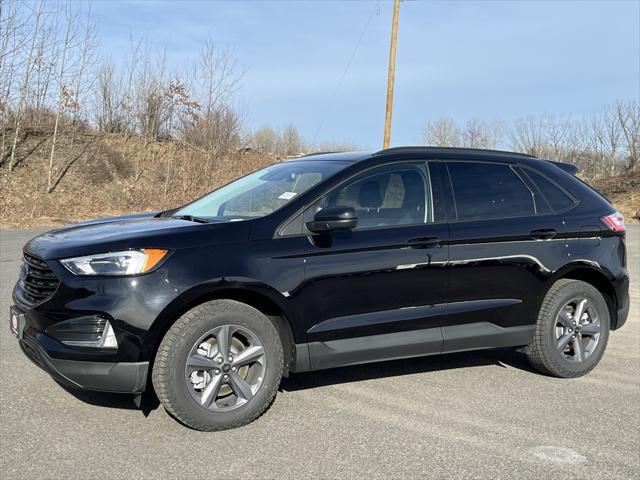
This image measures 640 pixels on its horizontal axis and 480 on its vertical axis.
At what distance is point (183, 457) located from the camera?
340 cm

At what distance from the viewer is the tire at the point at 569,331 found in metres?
4.89

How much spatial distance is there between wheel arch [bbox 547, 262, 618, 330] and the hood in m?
2.72

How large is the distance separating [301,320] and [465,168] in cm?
186

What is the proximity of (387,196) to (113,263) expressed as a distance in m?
1.96

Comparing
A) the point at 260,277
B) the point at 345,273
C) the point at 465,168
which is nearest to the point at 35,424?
the point at 260,277

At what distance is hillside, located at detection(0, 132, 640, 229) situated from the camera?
74.8 feet

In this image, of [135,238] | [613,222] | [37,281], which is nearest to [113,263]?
[135,238]

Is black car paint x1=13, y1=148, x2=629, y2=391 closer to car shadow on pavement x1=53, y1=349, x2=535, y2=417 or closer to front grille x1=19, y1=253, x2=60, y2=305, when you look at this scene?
front grille x1=19, y1=253, x2=60, y2=305

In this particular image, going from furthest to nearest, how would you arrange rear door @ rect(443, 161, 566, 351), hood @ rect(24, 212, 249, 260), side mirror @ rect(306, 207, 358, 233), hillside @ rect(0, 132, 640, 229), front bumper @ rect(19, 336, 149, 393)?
1. hillside @ rect(0, 132, 640, 229)
2. rear door @ rect(443, 161, 566, 351)
3. side mirror @ rect(306, 207, 358, 233)
4. hood @ rect(24, 212, 249, 260)
5. front bumper @ rect(19, 336, 149, 393)

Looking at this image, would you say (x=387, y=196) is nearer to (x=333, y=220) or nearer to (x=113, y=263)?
(x=333, y=220)

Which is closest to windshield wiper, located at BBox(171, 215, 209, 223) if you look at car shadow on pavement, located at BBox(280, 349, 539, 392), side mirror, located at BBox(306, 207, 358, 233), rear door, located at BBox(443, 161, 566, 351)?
side mirror, located at BBox(306, 207, 358, 233)

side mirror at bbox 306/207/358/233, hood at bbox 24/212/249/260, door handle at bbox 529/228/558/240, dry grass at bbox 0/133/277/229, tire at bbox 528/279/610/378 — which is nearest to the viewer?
hood at bbox 24/212/249/260

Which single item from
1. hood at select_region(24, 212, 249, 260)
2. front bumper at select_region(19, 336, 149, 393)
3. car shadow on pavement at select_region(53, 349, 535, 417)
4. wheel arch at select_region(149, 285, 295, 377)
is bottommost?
car shadow on pavement at select_region(53, 349, 535, 417)

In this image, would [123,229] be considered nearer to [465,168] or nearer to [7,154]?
[465,168]
